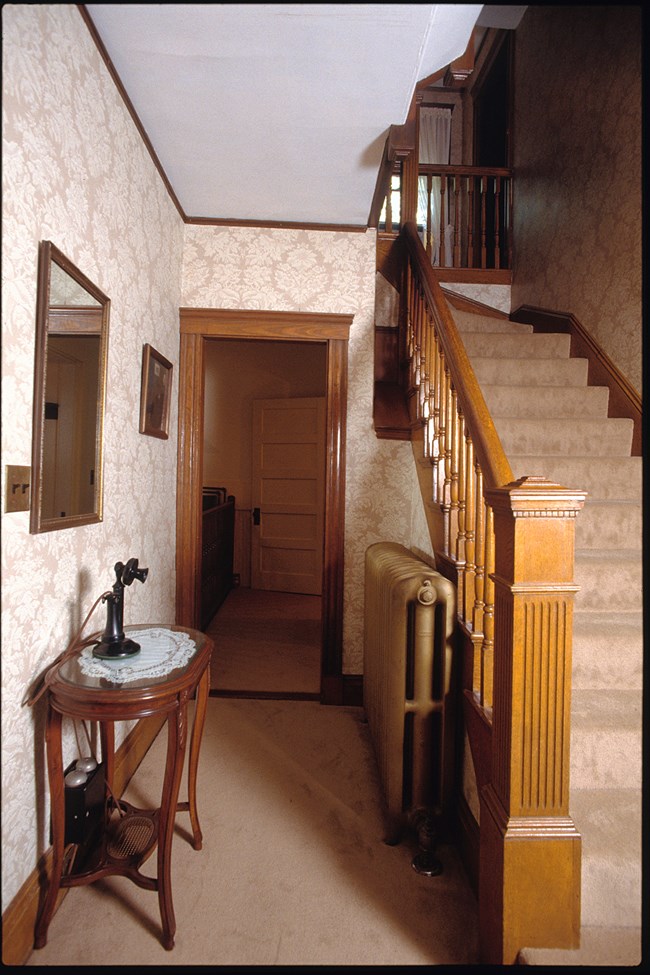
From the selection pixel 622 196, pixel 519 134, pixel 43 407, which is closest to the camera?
pixel 43 407

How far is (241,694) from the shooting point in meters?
3.20

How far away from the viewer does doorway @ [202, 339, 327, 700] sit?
588cm

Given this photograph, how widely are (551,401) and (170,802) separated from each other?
9.27ft

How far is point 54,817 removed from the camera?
145 centimetres

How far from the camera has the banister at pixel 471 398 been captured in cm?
161

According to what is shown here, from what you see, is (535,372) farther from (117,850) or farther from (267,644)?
(117,850)

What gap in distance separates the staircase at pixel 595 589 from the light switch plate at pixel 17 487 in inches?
70.0

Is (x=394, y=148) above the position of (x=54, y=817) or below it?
above

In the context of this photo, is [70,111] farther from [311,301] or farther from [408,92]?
[311,301]

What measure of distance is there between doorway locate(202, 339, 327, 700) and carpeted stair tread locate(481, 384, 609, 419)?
2806 mm

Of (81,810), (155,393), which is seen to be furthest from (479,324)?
(81,810)

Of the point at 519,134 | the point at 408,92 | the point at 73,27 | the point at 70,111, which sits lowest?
the point at 70,111

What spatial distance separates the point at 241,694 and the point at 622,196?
3.77 metres

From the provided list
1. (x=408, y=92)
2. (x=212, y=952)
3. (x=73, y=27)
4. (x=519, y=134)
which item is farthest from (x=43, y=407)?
(x=519, y=134)
